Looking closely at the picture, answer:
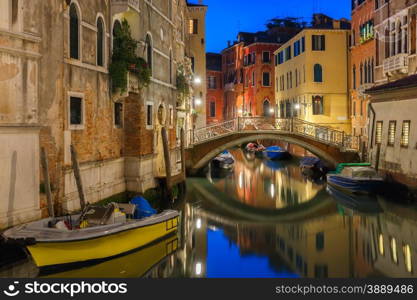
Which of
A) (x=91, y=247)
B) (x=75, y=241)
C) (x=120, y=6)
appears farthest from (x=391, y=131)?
(x=75, y=241)

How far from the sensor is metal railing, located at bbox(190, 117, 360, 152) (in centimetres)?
2377

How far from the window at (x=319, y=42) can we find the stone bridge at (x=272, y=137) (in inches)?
319

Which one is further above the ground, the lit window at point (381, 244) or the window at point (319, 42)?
the window at point (319, 42)

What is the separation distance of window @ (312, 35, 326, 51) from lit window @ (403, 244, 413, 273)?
2058cm

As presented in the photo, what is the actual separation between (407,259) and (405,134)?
7670 mm

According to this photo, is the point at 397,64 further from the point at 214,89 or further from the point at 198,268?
the point at 214,89

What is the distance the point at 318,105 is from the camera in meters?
31.6

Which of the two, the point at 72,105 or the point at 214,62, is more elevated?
the point at 214,62

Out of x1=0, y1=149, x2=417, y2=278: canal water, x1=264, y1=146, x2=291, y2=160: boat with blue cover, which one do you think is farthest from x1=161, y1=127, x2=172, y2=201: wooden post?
x1=264, y1=146, x2=291, y2=160: boat with blue cover

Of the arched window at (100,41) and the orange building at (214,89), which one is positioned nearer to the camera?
the arched window at (100,41)

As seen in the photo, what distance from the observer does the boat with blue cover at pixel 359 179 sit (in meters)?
18.8

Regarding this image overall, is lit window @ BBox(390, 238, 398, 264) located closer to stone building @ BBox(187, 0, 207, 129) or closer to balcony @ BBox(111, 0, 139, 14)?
balcony @ BBox(111, 0, 139, 14)

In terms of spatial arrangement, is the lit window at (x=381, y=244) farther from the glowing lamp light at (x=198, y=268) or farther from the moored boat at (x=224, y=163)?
the moored boat at (x=224, y=163)

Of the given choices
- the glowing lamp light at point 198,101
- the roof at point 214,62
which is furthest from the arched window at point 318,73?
the roof at point 214,62
